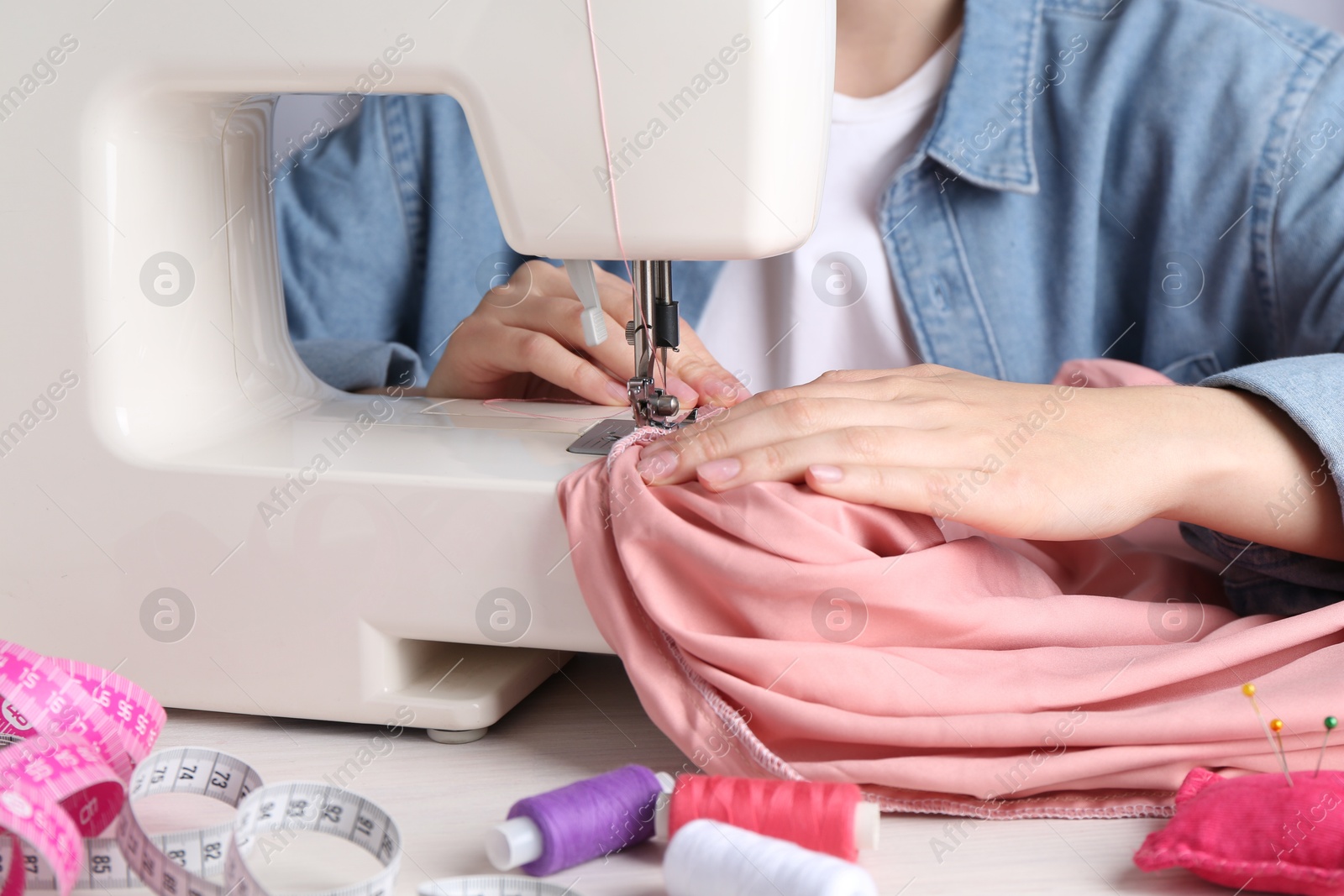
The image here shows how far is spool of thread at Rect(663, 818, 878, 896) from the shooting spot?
55cm

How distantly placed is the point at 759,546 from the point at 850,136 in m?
0.86

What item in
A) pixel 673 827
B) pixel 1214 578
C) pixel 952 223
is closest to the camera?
pixel 673 827

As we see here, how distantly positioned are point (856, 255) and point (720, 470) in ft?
2.45

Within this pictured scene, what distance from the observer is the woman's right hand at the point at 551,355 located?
1002mm

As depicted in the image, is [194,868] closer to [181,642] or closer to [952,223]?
[181,642]

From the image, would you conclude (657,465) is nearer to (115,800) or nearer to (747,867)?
(747,867)

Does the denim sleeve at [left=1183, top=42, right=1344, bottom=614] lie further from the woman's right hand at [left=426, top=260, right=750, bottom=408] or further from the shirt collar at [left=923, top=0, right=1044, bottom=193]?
the woman's right hand at [left=426, top=260, right=750, bottom=408]

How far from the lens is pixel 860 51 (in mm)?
1451

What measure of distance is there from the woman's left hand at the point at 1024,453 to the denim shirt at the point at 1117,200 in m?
0.49

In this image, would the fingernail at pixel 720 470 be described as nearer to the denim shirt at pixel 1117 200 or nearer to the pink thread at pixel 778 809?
the pink thread at pixel 778 809

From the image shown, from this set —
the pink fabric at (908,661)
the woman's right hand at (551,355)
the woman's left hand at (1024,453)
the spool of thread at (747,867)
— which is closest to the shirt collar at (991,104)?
the woman's right hand at (551,355)

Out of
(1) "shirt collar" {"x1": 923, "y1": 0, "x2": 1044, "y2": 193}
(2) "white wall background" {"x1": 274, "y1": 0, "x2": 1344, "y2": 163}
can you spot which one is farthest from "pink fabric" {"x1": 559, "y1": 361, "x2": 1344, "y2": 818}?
(2) "white wall background" {"x1": 274, "y1": 0, "x2": 1344, "y2": 163}

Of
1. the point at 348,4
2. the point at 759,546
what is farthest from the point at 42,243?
the point at 759,546

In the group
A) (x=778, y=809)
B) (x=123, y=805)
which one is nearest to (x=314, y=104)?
(x=123, y=805)
